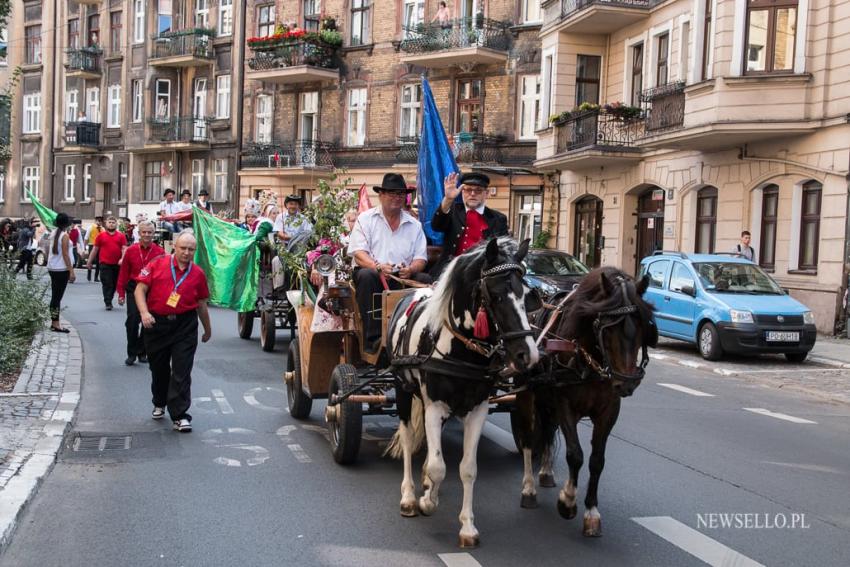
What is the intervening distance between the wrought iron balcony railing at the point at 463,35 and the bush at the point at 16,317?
Answer: 20891 millimetres

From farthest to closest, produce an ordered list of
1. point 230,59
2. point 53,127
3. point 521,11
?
point 53,127, point 230,59, point 521,11

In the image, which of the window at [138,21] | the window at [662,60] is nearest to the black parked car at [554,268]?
the window at [662,60]

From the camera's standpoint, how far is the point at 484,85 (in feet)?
112

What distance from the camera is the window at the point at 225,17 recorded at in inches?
1687

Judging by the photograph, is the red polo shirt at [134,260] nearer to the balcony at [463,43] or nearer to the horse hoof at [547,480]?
the horse hoof at [547,480]

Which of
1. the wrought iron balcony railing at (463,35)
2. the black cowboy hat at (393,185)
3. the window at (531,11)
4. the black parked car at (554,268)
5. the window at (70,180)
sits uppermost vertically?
the window at (531,11)

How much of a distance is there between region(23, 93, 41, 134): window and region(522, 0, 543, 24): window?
30869 millimetres

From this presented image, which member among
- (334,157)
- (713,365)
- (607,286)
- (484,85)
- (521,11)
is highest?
(521,11)

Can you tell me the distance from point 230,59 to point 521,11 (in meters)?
15.5

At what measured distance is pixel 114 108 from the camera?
48.4 meters

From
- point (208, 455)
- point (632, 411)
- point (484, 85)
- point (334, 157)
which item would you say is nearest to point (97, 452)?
point (208, 455)

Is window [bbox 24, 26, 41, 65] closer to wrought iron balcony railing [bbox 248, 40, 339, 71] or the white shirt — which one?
wrought iron balcony railing [bbox 248, 40, 339, 71]

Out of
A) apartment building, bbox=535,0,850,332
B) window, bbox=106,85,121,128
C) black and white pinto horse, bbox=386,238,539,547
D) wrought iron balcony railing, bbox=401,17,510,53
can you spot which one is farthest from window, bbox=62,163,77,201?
black and white pinto horse, bbox=386,238,539,547

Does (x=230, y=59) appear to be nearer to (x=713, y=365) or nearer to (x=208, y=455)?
(x=713, y=365)
